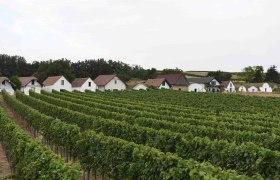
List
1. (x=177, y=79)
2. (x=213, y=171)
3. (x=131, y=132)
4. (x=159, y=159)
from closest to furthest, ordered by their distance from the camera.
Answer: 1. (x=213, y=171)
2. (x=159, y=159)
3. (x=131, y=132)
4. (x=177, y=79)

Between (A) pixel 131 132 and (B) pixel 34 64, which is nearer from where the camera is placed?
(A) pixel 131 132

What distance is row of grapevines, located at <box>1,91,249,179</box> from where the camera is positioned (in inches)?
379

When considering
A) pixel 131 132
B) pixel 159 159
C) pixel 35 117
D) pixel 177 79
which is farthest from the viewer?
pixel 177 79

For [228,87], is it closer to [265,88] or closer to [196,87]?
[265,88]

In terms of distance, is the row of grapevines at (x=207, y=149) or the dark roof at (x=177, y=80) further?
the dark roof at (x=177, y=80)

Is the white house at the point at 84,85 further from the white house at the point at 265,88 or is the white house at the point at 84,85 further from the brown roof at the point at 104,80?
the white house at the point at 265,88

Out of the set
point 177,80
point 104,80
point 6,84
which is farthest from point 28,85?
point 177,80

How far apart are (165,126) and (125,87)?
83.4 meters

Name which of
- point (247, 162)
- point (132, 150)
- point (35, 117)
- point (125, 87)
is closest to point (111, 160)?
point (132, 150)

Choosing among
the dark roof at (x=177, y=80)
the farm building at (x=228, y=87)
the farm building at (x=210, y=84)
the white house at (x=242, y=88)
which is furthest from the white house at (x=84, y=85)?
the white house at (x=242, y=88)

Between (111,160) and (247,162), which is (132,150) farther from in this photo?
(247,162)

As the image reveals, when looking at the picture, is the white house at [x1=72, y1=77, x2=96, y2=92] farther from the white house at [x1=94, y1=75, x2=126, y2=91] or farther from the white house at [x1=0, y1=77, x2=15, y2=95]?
the white house at [x1=0, y1=77, x2=15, y2=95]

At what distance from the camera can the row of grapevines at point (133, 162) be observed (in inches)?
379

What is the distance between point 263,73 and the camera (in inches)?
6093
